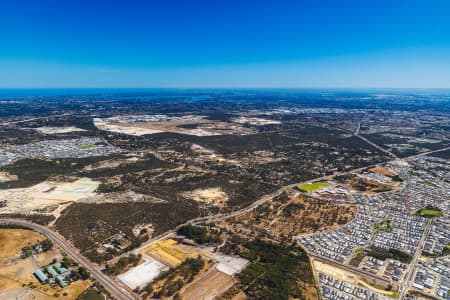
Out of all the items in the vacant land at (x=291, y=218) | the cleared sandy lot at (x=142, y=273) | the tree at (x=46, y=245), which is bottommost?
the vacant land at (x=291, y=218)

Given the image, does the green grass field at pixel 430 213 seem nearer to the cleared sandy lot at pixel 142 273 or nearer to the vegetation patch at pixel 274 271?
the vegetation patch at pixel 274 271

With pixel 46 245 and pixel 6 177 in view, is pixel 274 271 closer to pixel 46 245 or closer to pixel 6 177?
pixel 46 245

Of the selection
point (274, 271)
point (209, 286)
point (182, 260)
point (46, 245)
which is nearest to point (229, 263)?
point (209, 286)

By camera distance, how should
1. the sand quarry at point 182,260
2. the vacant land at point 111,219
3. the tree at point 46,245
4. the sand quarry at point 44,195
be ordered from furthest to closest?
the sand quarry at point 44,195
the vacant land at point 111,219
the tree at point 46,245
the sand quarry at point 182,260

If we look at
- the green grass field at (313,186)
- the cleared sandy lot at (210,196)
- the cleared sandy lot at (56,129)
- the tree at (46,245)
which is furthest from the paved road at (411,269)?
the cleared sandy lot at (56,129)

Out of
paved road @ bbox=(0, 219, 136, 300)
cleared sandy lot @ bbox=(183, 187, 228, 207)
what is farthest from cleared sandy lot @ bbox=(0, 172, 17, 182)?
cleared sandy lot @ bbox=(183, 187, 228, 207)

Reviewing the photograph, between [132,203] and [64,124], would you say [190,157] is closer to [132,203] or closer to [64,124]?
[132,203]

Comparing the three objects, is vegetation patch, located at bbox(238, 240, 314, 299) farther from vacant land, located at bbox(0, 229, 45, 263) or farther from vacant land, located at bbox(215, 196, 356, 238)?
vacant land, located at bbox(0, 229, 45, 263)
